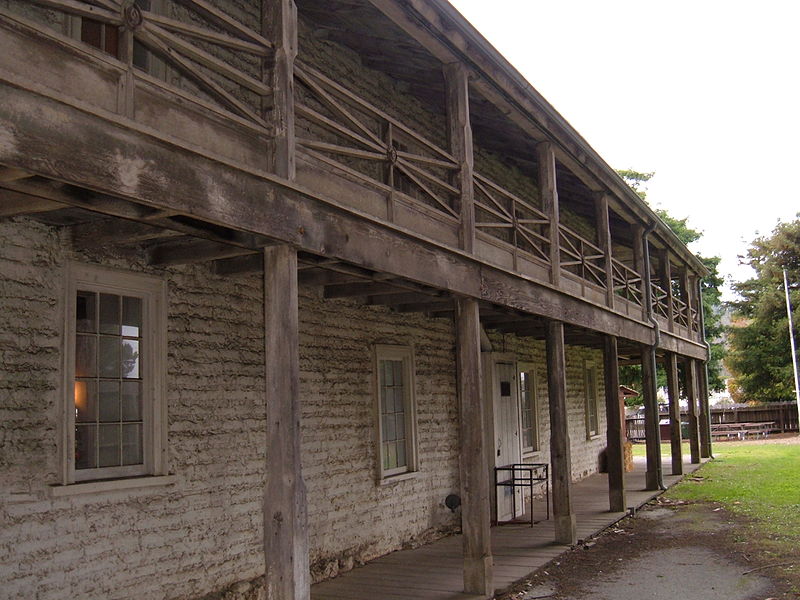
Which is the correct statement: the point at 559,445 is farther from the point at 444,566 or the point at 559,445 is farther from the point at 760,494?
the point at 760,494

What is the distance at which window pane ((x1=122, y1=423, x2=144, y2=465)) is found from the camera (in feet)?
20.9

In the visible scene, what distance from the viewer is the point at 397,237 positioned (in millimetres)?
6672

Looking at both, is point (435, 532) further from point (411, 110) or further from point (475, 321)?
point (411, 110)

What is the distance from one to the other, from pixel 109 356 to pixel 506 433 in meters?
8.18

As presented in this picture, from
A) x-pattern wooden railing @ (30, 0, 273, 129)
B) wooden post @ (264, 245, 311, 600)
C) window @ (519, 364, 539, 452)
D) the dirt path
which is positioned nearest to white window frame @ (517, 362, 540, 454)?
window @ (519, 364, 539, 452)

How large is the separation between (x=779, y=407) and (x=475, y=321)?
35.8 metres

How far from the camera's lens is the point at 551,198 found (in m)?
10.5

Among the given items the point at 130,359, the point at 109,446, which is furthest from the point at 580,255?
the point at 109,446

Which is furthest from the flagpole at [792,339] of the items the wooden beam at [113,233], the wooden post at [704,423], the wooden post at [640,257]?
the wooden beam at [113,233]

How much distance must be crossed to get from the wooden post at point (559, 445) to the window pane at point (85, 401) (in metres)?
5.89

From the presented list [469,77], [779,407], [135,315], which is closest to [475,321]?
[469,77]

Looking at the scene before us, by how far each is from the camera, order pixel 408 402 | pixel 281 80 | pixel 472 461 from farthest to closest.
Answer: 1. pixel 408 402
2. pixel 472 461
3. pixel 281 80

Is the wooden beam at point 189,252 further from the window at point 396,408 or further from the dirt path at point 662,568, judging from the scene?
the dirt path at point 662,568

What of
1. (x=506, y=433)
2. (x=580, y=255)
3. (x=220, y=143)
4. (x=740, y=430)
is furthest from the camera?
(x=740, y=430)
